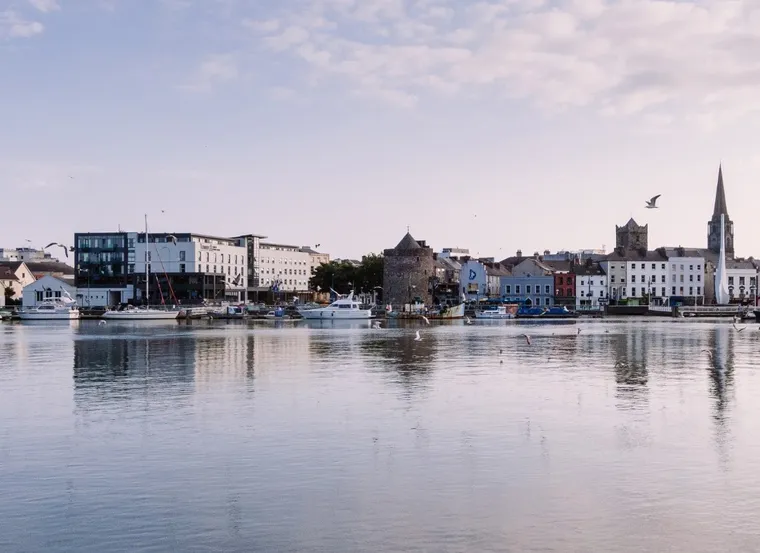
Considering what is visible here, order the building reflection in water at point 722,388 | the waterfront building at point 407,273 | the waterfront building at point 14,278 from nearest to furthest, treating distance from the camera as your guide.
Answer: the building reflection in water at point 722,388 → the waterfront building at point 407,273 → the waterfront building at point 14,278

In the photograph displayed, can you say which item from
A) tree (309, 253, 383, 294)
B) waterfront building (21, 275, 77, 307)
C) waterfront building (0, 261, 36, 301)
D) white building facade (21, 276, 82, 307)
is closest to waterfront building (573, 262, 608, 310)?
tree (309, 253, 383, 294)

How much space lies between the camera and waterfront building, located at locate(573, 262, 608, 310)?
6457 inches

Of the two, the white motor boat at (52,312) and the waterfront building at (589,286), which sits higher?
the waterfront building at (589,286)

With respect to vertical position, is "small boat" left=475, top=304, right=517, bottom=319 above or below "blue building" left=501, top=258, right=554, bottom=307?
below

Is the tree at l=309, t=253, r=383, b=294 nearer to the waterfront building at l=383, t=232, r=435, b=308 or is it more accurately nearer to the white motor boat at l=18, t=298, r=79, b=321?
the waterfront building at l=383, t=232, r=435, b=308

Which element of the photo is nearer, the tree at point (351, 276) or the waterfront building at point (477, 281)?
the waterfront building at point (477, 281)

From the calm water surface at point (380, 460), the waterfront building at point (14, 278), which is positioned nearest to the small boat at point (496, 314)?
the calm water surface at point (380, 460)

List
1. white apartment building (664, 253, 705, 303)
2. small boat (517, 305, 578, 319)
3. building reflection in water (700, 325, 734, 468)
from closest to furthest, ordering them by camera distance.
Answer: building reflection in water (700, 325, 734, 468) → small boat (517, 305, 578, 319) → white apartment building (664, 253, 705, 303)

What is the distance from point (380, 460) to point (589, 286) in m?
149

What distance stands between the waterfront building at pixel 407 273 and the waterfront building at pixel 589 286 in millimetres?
32108

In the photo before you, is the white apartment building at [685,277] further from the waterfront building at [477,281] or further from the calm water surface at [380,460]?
the calm water surface at [380,460]

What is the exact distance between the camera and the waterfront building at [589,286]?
538 feet

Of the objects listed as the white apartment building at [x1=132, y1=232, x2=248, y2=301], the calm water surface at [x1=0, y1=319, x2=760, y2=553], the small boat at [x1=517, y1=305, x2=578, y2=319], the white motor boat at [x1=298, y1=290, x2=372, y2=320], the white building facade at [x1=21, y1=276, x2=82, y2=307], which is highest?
the white apartment building at [x1=132, y1=232, x2=248, y2=301]

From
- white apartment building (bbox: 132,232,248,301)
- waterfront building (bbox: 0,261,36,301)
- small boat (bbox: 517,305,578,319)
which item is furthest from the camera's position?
waterfront building (bbox: 0,261,36,301)
